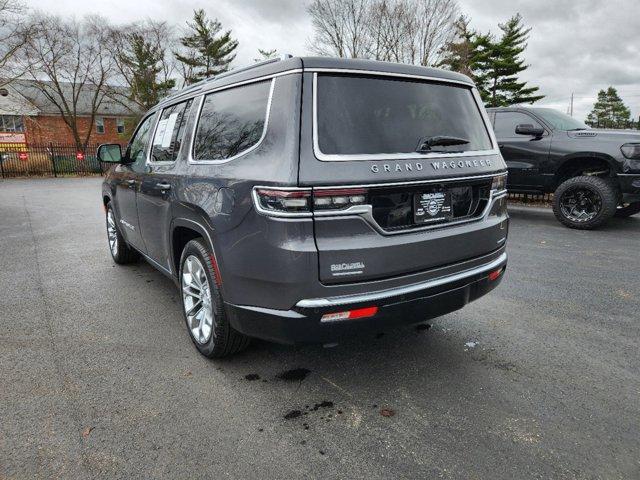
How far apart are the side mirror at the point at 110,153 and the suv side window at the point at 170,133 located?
2.98ft

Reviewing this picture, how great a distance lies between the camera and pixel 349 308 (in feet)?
7.30

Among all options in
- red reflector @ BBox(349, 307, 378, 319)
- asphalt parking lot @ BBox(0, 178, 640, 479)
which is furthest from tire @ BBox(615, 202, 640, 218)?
red reflector @ BBox(349, 307, 378, 319)

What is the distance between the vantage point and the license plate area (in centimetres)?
246

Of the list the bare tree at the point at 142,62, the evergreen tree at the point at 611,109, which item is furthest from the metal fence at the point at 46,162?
the evergreen tree at the point at 611,109

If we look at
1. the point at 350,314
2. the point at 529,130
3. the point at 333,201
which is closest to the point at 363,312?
the point at 350,314

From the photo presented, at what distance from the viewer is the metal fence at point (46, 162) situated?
77.7 feet

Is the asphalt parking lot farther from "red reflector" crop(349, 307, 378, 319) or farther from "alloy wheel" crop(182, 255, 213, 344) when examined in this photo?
"red reflector" crop(349, 307, 378, 319)

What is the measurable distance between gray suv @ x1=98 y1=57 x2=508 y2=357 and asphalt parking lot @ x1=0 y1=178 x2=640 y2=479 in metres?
0.46

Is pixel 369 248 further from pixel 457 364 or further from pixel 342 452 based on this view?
pixel 457 364

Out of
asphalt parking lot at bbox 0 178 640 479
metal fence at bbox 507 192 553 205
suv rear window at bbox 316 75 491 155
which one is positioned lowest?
asphalt parking lot at bbox 0 178 640 479

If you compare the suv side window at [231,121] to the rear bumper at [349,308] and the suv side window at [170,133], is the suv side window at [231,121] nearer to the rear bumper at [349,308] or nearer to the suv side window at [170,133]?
the suv side window at [170,133]

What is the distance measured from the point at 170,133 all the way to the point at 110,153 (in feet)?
4.64

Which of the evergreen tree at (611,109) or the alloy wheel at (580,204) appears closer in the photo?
the alloy wheel at (580,204)

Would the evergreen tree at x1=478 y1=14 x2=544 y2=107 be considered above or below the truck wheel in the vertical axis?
above
